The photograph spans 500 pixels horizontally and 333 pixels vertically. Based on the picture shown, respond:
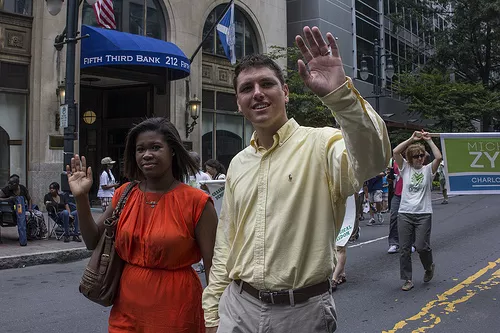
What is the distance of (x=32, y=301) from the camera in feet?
22.8

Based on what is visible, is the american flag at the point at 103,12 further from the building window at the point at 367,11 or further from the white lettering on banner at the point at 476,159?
the building window at the point at 367,11

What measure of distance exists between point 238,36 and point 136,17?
5.41 meters

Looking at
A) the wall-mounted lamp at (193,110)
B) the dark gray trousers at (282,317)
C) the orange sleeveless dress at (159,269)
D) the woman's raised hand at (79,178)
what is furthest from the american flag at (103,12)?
the dark gray trousers at (282,317)

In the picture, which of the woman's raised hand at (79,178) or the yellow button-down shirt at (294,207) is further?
the woman's raised hand at (79,178)

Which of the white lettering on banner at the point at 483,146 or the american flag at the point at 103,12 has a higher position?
the american flag at the point at 103,12

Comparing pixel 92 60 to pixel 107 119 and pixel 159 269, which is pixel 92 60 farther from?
pixel 159 269

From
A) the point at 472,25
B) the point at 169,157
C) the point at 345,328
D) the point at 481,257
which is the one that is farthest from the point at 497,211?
the point at 472,25

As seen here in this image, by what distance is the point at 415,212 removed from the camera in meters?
7.41

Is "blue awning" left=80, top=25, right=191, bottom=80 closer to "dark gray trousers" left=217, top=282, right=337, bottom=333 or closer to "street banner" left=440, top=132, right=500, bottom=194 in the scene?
Answer: "street banner" left=440, top=132, right=500, bottom=194

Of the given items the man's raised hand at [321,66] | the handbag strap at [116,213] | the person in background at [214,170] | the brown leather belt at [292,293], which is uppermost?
the man's raised hand at [321,66]

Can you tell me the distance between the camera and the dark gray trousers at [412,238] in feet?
23.7

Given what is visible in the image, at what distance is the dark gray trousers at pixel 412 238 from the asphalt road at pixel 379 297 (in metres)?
0.32

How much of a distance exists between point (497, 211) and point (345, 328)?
13860mm

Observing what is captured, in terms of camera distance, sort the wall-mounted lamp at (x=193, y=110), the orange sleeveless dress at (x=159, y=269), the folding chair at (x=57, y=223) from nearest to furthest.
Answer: the orange sleeveless dress at (x=159, y=269)
the folding chair at (x=57, y=223)
the wall-mounted lamp at (x=193, y=110)
